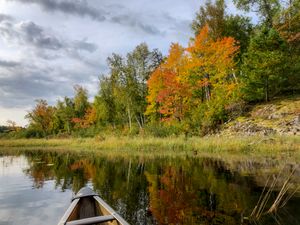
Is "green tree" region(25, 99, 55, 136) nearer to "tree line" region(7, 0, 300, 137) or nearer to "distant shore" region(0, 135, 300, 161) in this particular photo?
"tree line" region(7, 0, 300, 137)

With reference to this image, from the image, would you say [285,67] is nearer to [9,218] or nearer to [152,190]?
[152,190]

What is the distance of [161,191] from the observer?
11.3 metres

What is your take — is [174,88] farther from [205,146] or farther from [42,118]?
[42,118]

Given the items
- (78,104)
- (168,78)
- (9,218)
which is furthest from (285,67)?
(78,104)

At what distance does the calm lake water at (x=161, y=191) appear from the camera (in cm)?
804

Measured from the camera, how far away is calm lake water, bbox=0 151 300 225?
8039 millimetres

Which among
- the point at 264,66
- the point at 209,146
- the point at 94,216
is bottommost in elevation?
the point at 94,216

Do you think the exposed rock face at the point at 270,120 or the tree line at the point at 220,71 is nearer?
the exposed rock face at the point at 270,120

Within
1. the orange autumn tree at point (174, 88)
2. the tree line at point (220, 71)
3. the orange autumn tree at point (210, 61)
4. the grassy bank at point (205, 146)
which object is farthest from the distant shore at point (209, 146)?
the orange autumn tree at point (210, 61)

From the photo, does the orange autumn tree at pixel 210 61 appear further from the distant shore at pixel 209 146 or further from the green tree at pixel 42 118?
the green tree at pixel 42 118

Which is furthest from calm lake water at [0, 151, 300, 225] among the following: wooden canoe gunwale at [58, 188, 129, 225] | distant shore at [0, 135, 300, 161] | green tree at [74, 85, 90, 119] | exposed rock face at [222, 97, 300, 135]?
green tree at [74, 85, 90, 119]

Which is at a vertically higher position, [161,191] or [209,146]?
[209,146]

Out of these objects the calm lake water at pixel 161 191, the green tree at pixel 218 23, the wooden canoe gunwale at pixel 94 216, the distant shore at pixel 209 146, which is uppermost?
the green tree at pixel 218 23

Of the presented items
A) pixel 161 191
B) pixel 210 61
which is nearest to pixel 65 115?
pixel 210 61
